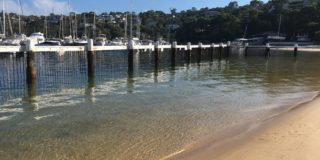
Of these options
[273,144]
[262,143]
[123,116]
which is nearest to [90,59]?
[123,116]

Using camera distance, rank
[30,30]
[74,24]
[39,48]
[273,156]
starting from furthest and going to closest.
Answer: [30,30] < [74,24] < [39,48] < [273,156]

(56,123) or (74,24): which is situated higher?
(74,24)

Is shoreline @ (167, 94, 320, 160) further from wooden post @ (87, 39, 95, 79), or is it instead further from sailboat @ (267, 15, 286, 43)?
sailboat @ (267, 15, 286, 43)

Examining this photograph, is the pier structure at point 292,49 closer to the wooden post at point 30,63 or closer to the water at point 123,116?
the water at point 123,116

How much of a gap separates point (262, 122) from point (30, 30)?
118952 millimetres

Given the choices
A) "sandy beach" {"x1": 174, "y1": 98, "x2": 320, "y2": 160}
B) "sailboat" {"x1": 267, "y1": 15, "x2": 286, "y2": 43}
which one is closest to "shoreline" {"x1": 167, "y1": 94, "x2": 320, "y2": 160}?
"sandy beach" {"x1": 174, "y1": 98, "x2": 320, "y2": 160}

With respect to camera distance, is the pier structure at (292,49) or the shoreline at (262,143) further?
the pier structure at (292,49)

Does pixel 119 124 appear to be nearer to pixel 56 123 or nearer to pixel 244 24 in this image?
pixel 56 123

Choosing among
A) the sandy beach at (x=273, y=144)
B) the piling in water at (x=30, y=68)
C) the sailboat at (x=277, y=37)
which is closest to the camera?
the sandy beach at (x=273, y=144)

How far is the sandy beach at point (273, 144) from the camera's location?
8.38 meters

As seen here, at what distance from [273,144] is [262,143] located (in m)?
0.28

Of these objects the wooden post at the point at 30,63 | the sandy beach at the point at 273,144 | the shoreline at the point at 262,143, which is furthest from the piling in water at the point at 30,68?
the sandy beach at the point at 273,144

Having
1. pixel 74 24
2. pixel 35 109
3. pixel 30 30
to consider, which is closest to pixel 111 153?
pixel 35 109

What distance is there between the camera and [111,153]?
943 centimetres
